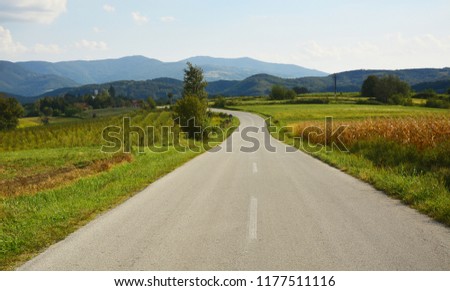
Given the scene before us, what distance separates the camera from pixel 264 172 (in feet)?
49.9

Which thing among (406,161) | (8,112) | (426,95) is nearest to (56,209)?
(406,161)

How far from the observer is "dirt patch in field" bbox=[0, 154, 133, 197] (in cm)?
1213

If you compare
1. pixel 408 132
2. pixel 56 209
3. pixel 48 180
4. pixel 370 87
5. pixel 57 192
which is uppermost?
pixel 370 87

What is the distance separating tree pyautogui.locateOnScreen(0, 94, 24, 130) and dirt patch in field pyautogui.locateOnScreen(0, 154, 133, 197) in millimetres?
76877

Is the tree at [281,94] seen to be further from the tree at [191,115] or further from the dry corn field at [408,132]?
the dry corn field at [408,132]

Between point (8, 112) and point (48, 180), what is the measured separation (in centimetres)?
8315

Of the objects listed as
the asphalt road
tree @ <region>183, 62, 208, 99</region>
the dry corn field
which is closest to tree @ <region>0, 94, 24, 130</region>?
tree @ <region>183, 62, 208, 99</region>

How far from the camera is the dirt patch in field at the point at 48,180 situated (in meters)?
12.1

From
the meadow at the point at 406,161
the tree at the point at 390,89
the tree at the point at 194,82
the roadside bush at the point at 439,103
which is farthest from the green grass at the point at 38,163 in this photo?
the tree at the point at 390,89

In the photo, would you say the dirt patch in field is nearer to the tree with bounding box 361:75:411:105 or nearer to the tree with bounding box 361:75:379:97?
the tree with bounding box 361:75:411:105

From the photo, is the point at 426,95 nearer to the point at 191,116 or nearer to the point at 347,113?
the point at 347,113

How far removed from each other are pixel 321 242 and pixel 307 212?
2162 millimetres

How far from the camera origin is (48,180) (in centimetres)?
1388

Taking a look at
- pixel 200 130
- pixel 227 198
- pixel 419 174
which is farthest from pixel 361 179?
pixel 200 130
